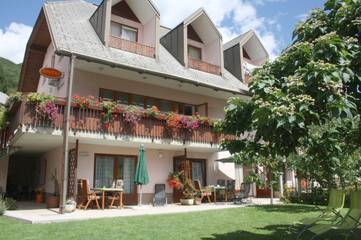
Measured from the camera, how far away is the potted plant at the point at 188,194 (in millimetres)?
15924

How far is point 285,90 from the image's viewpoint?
20.7 ft

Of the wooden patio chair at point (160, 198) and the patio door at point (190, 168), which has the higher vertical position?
the patio door at point (190, 168)

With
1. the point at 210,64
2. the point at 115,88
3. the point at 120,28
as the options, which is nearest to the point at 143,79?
the point at 115,88

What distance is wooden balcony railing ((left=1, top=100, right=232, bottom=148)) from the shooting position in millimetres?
12211

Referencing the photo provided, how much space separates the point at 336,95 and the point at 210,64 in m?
15.3

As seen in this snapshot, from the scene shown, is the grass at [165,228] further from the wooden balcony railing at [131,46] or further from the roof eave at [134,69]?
the wooden balcony railing at [131,46]

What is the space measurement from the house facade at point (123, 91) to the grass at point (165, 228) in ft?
14.9

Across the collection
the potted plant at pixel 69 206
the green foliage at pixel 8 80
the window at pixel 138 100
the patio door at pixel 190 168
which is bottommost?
the potted plant at pixel 69 206

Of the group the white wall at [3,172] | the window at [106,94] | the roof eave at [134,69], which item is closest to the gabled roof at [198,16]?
the roof eave at [134,69]

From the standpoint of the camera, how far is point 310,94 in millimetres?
5922

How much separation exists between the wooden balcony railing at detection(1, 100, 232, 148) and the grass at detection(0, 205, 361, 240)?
11.9 ft

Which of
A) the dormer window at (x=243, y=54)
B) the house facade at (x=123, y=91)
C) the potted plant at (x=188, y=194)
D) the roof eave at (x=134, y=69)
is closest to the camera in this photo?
the roof eave at (x=134, y=69)

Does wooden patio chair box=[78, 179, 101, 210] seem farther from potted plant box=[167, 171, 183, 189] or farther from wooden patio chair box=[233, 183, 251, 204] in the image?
wooden patio chair box=[233, 183, 251, 204]

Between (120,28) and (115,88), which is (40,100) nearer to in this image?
(115,88)
